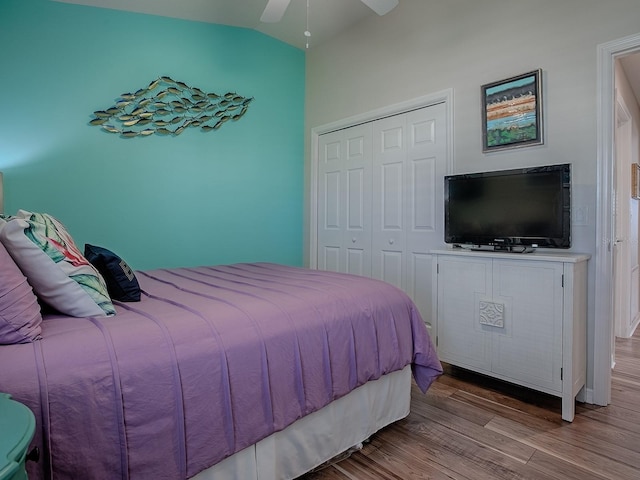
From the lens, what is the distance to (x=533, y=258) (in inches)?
82.8

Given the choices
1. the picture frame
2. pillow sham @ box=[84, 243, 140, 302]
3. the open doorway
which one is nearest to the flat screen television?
the picture frame

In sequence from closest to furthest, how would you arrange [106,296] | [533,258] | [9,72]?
[106,296] < [533,258] < [9,72]

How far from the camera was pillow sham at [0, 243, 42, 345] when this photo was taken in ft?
3.06

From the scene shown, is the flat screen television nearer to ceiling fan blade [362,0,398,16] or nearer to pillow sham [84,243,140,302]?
ceiling fan blade [362,0,398,16]

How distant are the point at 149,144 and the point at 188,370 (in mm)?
2648

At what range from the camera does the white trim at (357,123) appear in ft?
9.52

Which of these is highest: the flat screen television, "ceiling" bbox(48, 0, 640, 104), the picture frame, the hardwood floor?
"ceiling" bbox(48, 0, 640, 104)

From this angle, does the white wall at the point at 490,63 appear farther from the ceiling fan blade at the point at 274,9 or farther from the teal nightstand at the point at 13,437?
the teal nightstand at the point at 13,437

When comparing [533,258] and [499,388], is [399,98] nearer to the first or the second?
[533,258]

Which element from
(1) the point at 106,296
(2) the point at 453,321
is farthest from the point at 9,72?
(2) the point at 453,321

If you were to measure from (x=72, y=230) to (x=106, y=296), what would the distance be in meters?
1.92

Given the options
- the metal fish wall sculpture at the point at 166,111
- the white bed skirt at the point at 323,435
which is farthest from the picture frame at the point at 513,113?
A: the metal fish wall sculpture at the point at 166,111

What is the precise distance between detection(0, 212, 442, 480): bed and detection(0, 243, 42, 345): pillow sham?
1 cm

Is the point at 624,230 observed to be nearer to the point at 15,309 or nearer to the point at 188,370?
the point at 188,370
